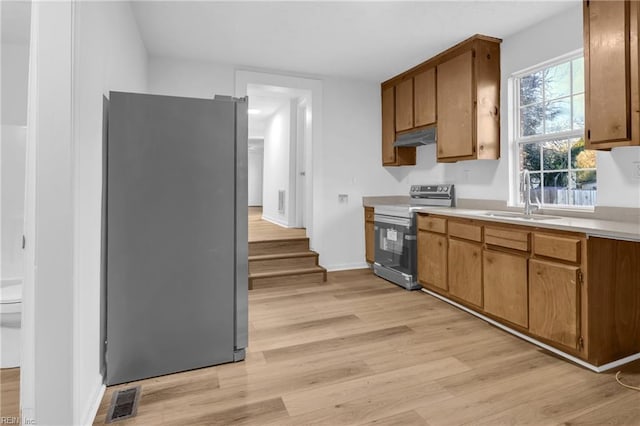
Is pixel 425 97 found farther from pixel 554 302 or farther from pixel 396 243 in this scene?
pixel 554 302

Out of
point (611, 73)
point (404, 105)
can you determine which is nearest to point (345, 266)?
point (404, 105)

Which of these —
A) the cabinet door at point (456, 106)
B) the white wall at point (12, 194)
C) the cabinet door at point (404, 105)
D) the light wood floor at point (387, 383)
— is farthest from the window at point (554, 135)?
the white wall at point (12, 194)

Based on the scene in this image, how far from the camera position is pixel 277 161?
7.12 metres

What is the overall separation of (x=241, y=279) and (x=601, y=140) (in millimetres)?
2657

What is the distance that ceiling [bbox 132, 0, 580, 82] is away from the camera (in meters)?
2.89

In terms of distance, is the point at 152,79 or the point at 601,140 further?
the point at 152,79

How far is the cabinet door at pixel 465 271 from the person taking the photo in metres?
3.08

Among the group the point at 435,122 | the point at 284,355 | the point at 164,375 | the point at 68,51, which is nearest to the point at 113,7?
the point at 68,51

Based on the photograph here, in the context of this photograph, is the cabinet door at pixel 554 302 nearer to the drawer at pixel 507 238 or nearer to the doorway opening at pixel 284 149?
the drawer at pixel 507 238

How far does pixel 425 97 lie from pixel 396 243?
1.79 m

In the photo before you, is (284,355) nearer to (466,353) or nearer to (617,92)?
(466,353)

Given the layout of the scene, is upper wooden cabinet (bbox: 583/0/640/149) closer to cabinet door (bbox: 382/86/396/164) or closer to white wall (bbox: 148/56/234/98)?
cabinet door (bbox: 382/86/396/164)

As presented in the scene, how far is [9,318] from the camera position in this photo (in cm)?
205

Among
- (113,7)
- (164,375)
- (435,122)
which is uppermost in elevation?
(113,7)
